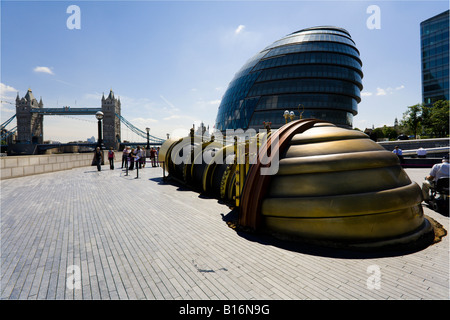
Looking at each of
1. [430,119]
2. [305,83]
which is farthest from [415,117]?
[305,83]

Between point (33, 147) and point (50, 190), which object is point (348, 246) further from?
point (33, 147)

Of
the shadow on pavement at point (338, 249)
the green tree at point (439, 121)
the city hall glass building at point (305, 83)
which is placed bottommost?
the shadow on pavement at point (338, 249)

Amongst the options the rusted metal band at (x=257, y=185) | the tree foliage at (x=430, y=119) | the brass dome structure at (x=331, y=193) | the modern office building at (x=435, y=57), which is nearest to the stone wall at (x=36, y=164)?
the rusted metal band at (x=257, y=185)

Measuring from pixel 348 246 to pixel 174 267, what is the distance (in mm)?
3578

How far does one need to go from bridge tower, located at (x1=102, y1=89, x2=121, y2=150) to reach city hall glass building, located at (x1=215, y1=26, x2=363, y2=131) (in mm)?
101136

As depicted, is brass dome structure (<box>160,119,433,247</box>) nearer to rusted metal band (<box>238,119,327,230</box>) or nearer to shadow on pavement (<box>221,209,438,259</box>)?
rusted metal band (<box>238,119,327,230</box>)

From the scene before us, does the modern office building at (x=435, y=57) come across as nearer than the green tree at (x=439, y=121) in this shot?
No

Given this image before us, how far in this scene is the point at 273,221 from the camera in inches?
214

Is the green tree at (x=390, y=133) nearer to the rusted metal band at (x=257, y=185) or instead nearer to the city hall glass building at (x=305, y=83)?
the city hall glass building at (x=305, y=83)

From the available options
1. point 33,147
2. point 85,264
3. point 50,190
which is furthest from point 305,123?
point 33,147

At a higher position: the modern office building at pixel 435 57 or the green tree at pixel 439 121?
the modern office building at pixel 435 57

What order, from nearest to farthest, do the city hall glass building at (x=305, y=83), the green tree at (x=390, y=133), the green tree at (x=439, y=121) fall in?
1. the green tree at (x=439, y=121)
2. the city hall glass building at (x=305, y=83)
3. the green tree at (x=390, y=133)

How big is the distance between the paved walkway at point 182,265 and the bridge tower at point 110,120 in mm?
135073

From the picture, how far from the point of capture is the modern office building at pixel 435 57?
68.9 m
